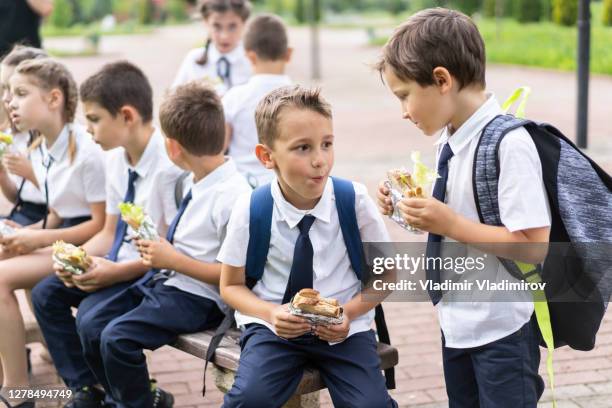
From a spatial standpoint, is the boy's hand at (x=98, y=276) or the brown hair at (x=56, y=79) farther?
the brown hair at (x=56, y=79)

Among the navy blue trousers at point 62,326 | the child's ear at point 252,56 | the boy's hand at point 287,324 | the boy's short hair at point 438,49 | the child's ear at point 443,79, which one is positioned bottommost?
the navy blue trousers at point 62,326

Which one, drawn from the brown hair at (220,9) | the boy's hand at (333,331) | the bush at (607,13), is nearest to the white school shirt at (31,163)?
the brown hair at (220,9)

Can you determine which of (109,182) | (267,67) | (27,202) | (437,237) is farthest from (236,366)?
(267,67)

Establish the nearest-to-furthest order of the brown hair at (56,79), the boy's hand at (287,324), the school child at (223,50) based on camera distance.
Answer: the boy's hand at (287,324), the brown hair at (56,79), the school child at (223,50)

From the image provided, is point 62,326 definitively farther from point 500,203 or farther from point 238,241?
point 500,203

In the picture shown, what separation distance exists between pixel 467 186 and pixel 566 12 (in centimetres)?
2564

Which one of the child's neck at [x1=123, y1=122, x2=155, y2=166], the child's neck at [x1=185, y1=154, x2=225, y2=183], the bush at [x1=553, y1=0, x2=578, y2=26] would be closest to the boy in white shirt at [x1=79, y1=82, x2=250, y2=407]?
the child's neck at [x1=185, y1=154, x2=225, y2=183]

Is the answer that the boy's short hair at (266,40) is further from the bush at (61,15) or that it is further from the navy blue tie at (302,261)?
the bush at (61,15)

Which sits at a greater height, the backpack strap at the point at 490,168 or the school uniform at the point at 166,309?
the backpack strap at the point at 490,168

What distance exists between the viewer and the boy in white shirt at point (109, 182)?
14.3 ft

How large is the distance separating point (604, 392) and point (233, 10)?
143 inches

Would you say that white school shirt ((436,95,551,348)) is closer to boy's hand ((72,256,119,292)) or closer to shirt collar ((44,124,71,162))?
boy's hand ((72,256,119,292))

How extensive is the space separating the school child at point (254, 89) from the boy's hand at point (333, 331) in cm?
218

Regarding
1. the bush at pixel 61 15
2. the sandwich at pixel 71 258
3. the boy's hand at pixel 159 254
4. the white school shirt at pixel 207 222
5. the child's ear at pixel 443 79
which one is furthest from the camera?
the bush at pixel 61 15
